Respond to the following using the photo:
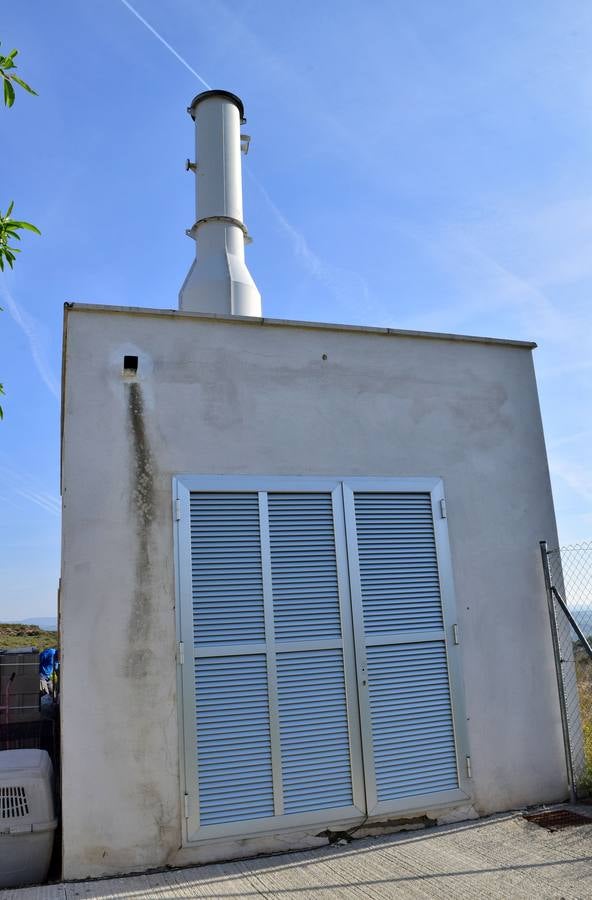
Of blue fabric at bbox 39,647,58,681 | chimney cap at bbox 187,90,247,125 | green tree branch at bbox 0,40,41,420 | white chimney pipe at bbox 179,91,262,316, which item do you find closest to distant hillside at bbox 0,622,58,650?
blue fabric at bbox 39,647,58,681

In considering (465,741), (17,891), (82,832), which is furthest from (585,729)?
(17,891)

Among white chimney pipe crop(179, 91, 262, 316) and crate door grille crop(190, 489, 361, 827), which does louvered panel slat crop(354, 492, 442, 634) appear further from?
white chimney pipe crop(179, 91, 262, 316)

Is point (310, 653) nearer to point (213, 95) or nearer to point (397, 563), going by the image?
point (397, 563)

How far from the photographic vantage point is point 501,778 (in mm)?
4992

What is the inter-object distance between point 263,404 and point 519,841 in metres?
3.28

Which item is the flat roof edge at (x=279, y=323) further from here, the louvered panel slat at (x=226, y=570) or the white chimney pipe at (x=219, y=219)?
the white chimney pipe at (x=219, y=219)

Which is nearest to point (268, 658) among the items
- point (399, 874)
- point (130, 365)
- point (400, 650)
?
point (400, 650)

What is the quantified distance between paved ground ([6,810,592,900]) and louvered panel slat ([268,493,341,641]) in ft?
4.34

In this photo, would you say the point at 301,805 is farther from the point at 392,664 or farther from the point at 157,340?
the point at 157,340

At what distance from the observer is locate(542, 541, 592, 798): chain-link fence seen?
5.19m

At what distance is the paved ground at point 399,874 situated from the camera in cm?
370

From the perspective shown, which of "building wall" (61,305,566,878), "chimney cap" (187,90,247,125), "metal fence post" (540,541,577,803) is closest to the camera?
"building wall" (61,305,566,878)

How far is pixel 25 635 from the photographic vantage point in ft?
56.4

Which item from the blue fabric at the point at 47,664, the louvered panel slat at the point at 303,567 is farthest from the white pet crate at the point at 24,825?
the blue fabric at the point at 47,664
